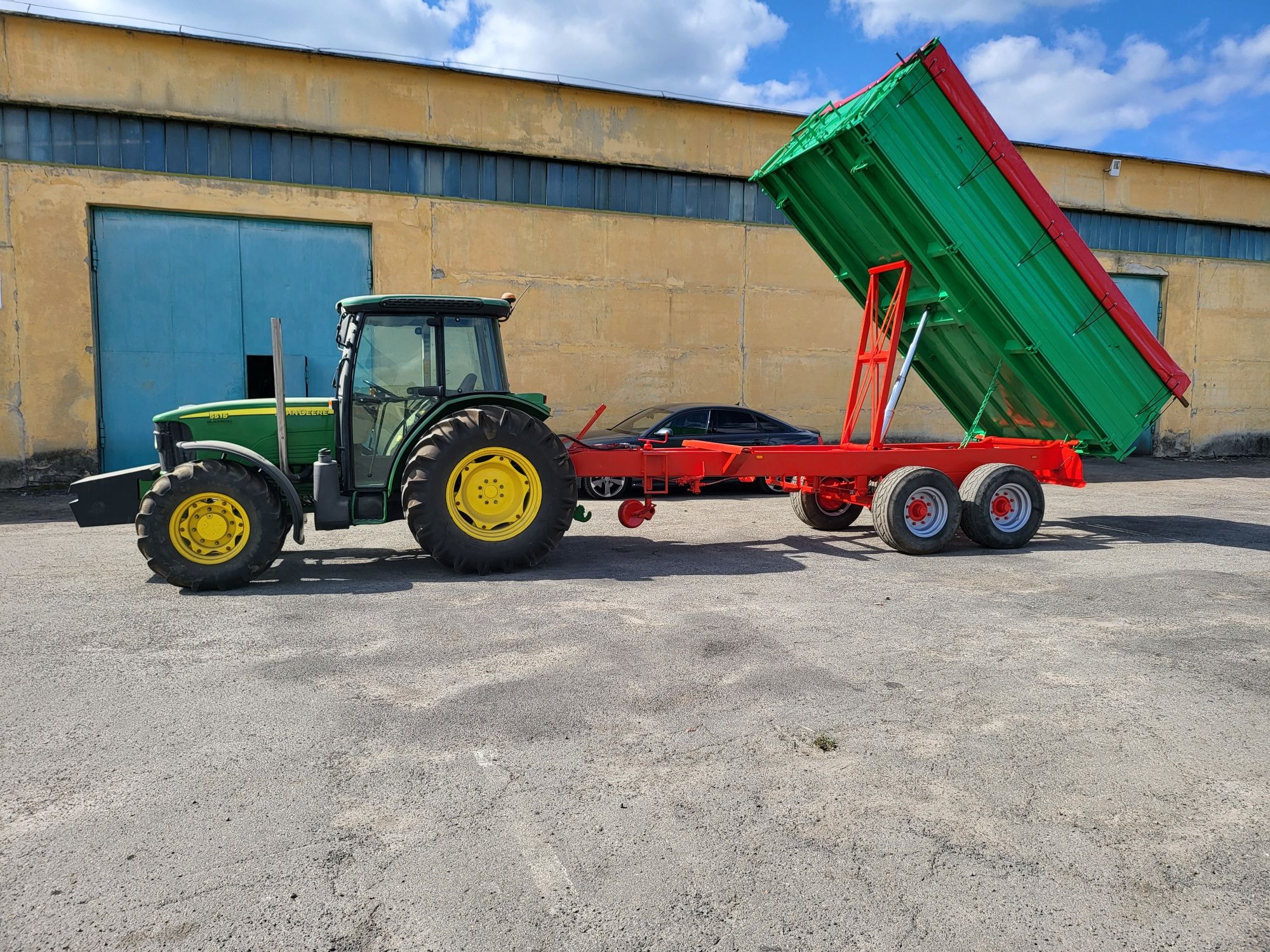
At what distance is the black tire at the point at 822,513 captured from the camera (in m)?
9.34

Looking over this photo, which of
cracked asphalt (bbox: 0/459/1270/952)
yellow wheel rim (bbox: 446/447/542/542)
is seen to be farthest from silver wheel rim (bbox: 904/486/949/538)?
yellow wheel rim (bbox: 446/447/542/542)

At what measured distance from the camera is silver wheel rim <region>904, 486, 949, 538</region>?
8125mm

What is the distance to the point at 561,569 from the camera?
7.28 m

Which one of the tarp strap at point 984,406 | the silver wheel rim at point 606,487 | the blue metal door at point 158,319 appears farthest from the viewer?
the blue metal door at point 158,319

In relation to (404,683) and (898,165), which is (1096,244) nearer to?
(898,165)

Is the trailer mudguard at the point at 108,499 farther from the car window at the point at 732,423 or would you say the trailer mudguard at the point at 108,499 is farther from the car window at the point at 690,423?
the car window at the point at 732,423

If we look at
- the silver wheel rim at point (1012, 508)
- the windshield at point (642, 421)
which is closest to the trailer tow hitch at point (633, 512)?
the silver wheel rim at point (1012, 508)

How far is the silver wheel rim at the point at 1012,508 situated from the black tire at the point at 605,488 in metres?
5.08

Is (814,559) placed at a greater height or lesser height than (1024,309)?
lesser

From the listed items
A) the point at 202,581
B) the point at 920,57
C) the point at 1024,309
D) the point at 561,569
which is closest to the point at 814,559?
the point at 561,569

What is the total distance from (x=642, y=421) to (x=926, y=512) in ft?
17.9

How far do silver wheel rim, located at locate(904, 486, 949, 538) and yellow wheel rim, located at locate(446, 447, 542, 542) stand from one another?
356 cm

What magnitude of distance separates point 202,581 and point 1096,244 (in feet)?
66.2

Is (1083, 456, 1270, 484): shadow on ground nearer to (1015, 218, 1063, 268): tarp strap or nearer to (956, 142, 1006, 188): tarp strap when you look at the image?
(1015, 218, 1063, 268): tarp strap
